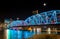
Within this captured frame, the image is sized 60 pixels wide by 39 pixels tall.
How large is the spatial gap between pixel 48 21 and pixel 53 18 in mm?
775

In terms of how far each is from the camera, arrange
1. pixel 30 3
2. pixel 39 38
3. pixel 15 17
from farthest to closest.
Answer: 1. pixel 15 17
2. pixel 30 3
3. pixel 39 38

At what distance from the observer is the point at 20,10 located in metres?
21.0

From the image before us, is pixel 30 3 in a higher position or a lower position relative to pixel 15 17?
higher

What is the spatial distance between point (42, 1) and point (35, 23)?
3.35 metres

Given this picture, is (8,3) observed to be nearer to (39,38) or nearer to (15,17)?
(15,17)

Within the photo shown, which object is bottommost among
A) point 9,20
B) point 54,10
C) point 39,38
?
point 39,38

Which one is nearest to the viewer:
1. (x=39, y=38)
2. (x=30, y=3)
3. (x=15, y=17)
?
(x=39, y=38)

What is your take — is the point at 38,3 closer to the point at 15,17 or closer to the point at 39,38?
the point at 15,17

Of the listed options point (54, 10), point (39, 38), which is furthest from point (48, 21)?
point (39, 38)

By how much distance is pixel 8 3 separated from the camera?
740 inches

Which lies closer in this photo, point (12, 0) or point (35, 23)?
point (12, 0)

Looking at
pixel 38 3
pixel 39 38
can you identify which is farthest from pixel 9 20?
pixel 39 38

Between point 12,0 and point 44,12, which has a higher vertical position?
point 12,0

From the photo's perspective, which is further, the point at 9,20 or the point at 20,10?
the point at 20,10
